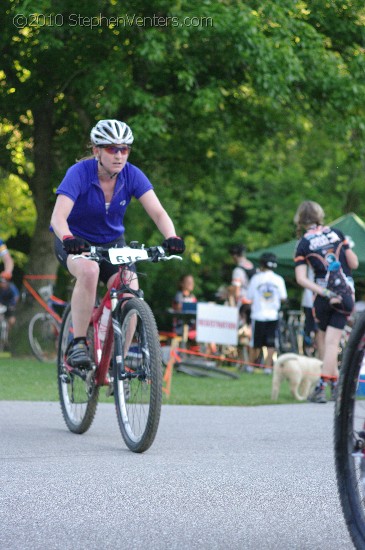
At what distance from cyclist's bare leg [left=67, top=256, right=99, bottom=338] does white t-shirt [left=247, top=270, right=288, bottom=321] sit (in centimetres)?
1133

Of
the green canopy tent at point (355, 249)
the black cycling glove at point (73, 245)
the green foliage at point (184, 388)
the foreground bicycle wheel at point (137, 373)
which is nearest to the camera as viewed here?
the foreground bicycle wheel at point (137, 373)

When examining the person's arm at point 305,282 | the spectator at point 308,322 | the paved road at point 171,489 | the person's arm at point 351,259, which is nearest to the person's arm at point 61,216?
the paved road at point 171,489

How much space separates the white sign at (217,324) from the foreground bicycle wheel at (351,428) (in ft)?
39.9

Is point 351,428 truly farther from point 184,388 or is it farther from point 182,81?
point 182,81

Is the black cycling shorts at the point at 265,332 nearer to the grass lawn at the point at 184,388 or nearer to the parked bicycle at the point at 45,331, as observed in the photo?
the grass lawn at the point at 184,388

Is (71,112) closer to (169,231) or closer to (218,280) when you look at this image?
(169,231)

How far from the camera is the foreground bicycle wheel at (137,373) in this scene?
6.83 meters

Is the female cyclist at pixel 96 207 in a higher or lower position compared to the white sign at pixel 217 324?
higher

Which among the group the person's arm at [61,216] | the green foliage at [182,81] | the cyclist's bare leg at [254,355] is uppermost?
the green foliage at [182,81]

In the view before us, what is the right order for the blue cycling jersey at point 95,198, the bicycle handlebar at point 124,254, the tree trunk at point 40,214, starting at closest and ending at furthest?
1. the bicycle handlebar at point 124,254
2. the blue cycling jersey at point 95,198
3. the tree trunk at point 40,214

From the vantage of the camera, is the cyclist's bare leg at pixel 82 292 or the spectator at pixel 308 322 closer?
the cyclist's bare leg at pixel 82 292

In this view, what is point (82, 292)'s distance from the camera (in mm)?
7680

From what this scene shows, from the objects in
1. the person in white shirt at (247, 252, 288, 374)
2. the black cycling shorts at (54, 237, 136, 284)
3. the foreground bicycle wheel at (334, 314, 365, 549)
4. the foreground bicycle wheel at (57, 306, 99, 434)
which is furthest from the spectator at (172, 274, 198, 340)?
the foreground bicycle wheel at (334, 314, 365, 549)

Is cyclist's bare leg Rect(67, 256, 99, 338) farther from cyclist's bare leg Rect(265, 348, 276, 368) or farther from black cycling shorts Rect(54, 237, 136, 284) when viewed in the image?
cyclist's bare leg Rect(265, 348, 276, 368)
